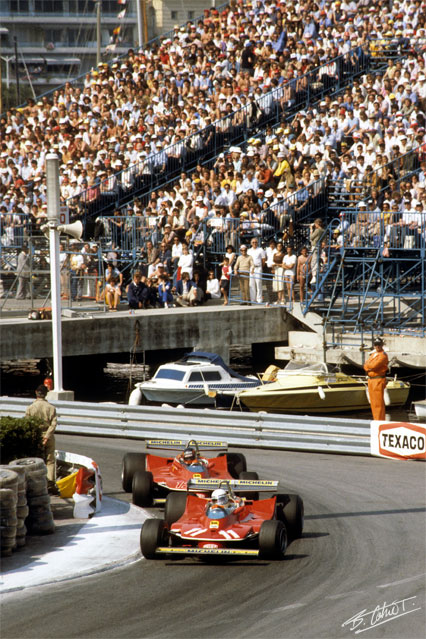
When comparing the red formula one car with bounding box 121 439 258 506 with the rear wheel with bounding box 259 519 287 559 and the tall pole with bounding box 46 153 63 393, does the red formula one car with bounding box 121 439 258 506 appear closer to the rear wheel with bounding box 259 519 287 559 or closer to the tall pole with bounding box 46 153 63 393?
the rear wheel with bounding box 259 519 287 559

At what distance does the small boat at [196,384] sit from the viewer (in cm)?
2486

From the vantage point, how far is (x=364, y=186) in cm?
2994

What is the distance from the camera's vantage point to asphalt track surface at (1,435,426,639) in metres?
8.95

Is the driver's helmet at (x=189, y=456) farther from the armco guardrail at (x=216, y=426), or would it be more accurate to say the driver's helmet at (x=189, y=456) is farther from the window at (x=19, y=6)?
the window at (x=19, y=6)

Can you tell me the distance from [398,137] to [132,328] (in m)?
9.73

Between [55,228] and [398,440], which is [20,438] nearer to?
[55,228]

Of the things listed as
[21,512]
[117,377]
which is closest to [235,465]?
[21,512]

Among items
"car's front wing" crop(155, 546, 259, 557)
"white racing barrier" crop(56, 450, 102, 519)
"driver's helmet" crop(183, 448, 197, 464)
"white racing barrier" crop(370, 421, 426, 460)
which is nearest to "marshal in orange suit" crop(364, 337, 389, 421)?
"white racing barrier" crop(370, 421, 426, 460)

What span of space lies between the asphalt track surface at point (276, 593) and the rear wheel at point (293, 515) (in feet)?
0.74

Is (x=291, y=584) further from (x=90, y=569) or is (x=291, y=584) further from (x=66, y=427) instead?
→ (x=66, y=427)

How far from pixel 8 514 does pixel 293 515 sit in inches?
126

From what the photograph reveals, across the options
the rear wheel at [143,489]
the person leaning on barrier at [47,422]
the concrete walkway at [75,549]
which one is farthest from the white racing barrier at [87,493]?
the person leaning on barrier at [47,422]

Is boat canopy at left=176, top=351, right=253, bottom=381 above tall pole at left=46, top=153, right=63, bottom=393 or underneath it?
underneath

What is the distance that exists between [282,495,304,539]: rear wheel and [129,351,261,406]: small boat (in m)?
12.8
